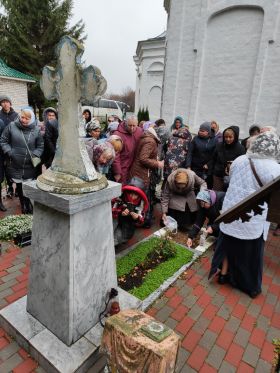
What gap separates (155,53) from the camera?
57.0ft

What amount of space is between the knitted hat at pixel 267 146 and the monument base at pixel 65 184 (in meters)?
1.64

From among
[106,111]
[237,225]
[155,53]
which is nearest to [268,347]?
[237,225]

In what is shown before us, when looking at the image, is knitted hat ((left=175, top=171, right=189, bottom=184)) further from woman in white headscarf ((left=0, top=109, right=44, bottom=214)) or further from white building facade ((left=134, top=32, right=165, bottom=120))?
white building facade ((left=134, top=32, right=165, bottom=120))

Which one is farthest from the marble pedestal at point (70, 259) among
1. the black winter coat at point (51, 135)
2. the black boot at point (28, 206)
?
the black winter coat at point (51, 135)

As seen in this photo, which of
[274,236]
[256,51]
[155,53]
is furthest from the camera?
[155,53]

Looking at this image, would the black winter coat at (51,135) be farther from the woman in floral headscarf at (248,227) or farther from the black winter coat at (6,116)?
the woman in floral headscarf at (248,227)

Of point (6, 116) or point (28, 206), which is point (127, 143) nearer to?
point (28, 206)

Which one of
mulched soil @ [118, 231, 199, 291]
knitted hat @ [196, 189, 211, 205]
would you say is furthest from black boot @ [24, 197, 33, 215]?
knitted hat @ [196, 189, 211, 205]

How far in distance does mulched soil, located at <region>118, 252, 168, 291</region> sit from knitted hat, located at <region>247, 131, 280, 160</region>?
1896mm

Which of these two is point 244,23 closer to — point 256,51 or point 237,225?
point 256,51

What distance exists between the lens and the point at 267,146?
2.59 metres

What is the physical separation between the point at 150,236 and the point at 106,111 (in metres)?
24.3

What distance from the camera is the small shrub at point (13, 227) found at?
386cm

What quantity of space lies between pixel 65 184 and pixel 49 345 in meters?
1.29
